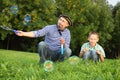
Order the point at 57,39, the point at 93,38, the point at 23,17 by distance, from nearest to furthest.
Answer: the point at 57,39 → the point at 93,38 → the point at 23,17

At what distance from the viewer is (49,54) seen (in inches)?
313

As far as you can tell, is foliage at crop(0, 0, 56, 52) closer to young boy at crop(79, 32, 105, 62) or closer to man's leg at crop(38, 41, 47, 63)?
young boy at crop(79, 32, 105, 62)

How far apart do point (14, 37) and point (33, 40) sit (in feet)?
7.31

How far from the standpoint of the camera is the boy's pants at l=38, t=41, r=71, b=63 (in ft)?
25.2

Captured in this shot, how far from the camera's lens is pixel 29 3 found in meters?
39.7

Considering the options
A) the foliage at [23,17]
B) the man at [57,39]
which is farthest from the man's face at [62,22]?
the foliage at [23,17]

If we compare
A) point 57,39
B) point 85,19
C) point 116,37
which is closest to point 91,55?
point 57,39

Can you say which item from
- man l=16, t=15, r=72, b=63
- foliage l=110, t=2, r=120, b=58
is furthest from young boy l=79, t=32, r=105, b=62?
foliage l=110, t=2, r=120, b=58

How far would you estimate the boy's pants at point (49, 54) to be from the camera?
25.2ft

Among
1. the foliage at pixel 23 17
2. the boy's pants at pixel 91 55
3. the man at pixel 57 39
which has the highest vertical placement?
the foliage at pixel 23 17

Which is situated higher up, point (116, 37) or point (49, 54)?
point (116, 37)

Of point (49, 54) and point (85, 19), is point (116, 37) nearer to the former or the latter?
point (85, 19)

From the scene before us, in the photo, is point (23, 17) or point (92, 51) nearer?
point (92, 51)

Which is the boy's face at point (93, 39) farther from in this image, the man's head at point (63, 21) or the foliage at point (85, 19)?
the foliage at point (85, 19)
